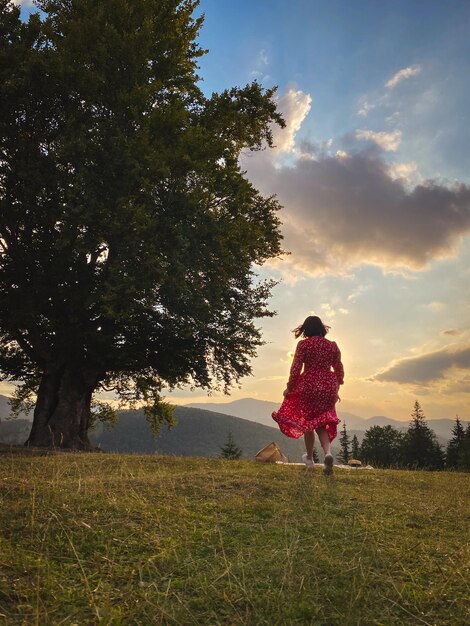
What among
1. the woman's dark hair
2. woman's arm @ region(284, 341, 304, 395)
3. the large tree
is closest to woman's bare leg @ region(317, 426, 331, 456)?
woman's arm @ region(284, 341, 304, 395)

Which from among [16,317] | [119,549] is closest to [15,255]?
[16,317]

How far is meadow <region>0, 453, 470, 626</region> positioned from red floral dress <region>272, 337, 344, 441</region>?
10.3 ft

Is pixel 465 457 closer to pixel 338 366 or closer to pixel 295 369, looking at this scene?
pixel 338 366

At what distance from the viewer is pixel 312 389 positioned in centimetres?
980

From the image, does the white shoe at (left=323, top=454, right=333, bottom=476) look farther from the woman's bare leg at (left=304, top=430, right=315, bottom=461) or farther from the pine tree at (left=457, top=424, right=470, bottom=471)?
the pine tree at (left=457, top=424, right=470, bottom=471)

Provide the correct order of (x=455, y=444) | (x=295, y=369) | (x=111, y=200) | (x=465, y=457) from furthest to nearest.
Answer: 1. (x=455, y=444)
2. (x=465, y=457)
3. (x=111, y=200)
4. (x=295, y=369)

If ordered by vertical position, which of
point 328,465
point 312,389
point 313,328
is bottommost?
point 328,465

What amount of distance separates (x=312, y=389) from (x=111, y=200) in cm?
880

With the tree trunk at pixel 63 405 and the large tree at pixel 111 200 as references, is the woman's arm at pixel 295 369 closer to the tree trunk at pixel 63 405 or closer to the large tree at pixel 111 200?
the large tree at pixel 111 200

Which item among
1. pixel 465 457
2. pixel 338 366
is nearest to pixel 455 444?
pixel 465 457

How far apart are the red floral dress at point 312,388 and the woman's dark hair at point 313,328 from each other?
0.43 ft

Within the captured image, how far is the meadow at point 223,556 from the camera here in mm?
2824

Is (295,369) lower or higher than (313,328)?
lower

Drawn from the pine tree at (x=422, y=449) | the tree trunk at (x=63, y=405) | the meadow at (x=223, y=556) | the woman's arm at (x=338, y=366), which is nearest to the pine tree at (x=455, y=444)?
the pine tree at (x=422, y=449)
